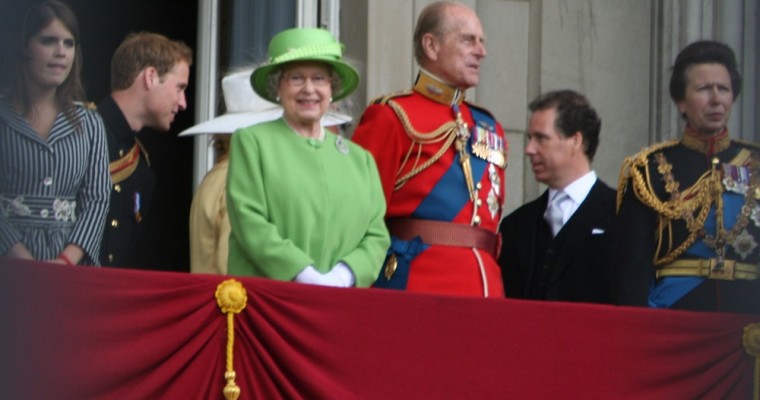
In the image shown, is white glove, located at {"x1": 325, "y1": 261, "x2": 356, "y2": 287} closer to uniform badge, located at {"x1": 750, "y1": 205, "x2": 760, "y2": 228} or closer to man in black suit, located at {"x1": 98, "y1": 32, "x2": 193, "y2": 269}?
man in black suit, located at {"x1": 98, "y1": 32, "x2": 193, "y2": 269}

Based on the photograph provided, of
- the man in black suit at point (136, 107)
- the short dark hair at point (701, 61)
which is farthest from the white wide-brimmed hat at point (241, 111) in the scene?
the short dark hair at point (701, 61)

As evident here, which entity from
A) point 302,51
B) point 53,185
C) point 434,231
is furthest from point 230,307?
point 434,231

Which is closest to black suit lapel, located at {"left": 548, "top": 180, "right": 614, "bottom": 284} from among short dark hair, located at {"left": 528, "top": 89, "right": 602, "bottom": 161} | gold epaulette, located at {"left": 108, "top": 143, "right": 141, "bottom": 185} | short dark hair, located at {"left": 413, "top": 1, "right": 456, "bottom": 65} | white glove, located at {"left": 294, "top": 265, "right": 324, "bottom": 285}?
short dark hair, located at {"left": 528, "top": 89, "right": 602, "bottom": 161}

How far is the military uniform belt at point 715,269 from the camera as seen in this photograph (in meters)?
6.98

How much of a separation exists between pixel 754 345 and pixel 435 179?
1.43 meters

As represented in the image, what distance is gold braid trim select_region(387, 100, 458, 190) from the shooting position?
7244 millimetres

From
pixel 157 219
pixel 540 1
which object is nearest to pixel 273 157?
pixel 540 1

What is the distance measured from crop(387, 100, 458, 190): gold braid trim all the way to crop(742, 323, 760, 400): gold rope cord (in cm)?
143

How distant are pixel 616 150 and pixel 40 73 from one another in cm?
377

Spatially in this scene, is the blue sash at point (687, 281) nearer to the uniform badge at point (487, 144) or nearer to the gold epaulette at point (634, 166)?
the gold epaulette at point (634, 166)

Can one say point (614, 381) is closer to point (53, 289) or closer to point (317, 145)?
point (317, 145)

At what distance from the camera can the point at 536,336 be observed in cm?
627

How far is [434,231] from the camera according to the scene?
7.20m

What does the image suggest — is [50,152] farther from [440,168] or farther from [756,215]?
[756,215]
